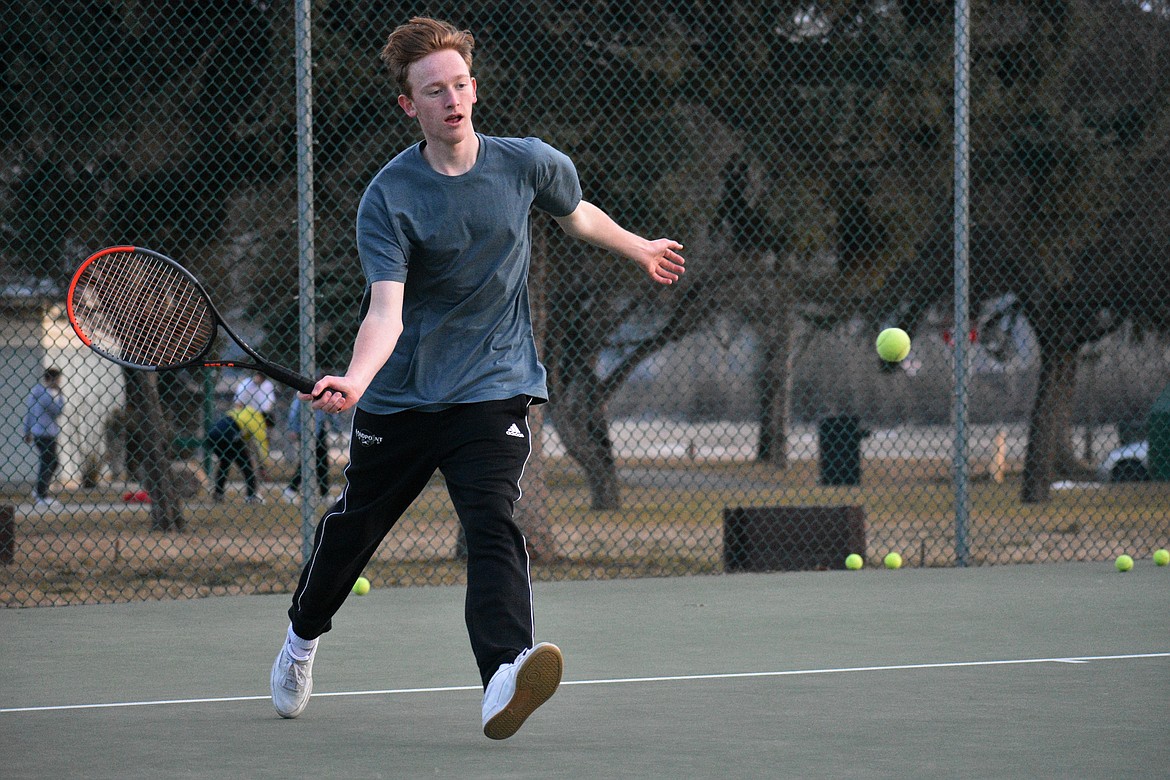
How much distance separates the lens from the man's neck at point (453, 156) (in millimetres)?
3402

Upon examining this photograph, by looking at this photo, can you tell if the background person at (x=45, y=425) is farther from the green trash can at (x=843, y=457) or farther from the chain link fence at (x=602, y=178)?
the green trash can at (x=843, y=457)

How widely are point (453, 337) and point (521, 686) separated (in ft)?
2.71

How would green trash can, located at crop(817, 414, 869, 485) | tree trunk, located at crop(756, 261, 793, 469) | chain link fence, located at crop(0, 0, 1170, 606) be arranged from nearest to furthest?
chain link fence, located at crop(0, 0, 1170, 606), tree trunk, located at crop(756, 261, 793, 469), green trash can, located at crop(817, 414, 869, 485)

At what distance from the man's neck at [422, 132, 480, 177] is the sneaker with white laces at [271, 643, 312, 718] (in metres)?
1.27

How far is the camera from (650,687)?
4.20 metres

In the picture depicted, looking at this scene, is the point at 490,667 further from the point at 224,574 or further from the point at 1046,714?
the point at 224,574

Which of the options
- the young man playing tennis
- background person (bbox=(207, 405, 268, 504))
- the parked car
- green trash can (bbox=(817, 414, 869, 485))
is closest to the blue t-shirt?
the young man playing tennis

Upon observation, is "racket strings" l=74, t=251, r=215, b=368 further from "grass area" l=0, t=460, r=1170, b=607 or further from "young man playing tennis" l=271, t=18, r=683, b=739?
"grass area" l=0, t=460, r=1170, b=607

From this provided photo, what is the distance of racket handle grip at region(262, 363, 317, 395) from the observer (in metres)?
3.28

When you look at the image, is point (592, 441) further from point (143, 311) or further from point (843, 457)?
point (143, 311)

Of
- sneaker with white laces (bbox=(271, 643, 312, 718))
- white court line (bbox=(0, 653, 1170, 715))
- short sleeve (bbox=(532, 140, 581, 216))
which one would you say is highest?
short sleeve (bbox=(532, 140, 581, 216))

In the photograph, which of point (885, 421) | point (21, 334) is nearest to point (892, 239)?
point (21, 334)

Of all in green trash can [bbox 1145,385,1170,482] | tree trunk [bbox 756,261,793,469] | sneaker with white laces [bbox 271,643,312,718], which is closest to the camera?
sneaker with white laces [bbox 271,643,312,718]

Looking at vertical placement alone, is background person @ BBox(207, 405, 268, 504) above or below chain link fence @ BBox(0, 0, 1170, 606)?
below
